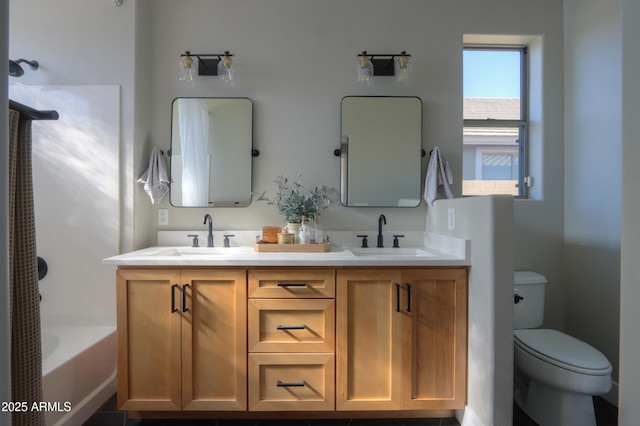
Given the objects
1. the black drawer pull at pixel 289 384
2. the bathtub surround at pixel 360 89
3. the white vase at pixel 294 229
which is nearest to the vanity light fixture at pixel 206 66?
the bathtub surround at pixel 360 89

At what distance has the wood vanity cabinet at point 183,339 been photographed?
152 cm

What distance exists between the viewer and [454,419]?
1.64m

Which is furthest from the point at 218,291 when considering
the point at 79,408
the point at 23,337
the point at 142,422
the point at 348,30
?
the point at 348,30

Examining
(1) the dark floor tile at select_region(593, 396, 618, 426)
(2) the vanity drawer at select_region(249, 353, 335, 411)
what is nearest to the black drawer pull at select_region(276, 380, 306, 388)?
(2) the vanity drawer at select_region(249, 353, 335, 411)

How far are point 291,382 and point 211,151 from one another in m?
1.52

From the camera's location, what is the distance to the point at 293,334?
60.2 inches

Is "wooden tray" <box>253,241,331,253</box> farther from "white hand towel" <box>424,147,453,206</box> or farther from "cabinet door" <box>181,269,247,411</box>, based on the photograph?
Result: "white hand towel" <box>424,147,453,206</box>

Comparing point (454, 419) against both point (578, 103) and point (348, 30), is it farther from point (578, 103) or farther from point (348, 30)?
point (348, 30)

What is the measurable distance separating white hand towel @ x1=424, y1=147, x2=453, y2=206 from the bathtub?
2.19 m

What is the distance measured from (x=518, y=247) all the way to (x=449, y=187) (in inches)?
26.0

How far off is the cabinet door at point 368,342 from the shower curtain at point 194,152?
1.19 meters

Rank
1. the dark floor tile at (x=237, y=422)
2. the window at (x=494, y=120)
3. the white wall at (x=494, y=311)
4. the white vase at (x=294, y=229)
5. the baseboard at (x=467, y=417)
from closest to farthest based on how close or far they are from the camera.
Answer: the white wall at (x=494, y=311) < the baseboard at (x=467, y=417) < the dark floor tile at (x=237, y=422) < the white vase at (x=294, y=229) < the window at (x=494, y=120)

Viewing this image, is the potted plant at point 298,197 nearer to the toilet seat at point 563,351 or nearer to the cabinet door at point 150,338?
the cabinet door at point 150,338

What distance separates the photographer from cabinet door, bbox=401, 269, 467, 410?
1.53m
